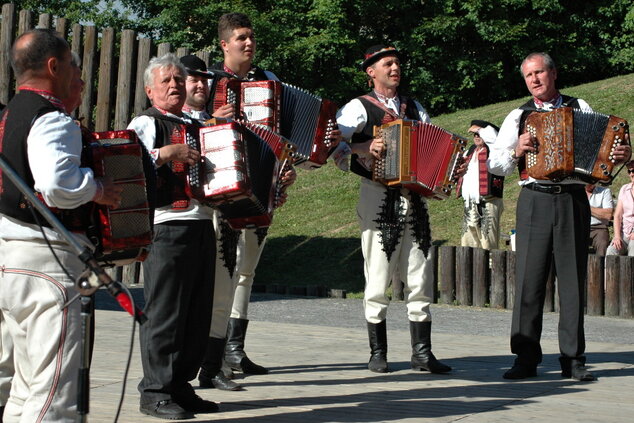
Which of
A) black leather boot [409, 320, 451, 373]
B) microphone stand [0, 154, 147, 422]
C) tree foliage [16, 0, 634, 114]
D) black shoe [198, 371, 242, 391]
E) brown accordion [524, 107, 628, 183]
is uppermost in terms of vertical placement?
tree foliage [16, 0, 634, 114]

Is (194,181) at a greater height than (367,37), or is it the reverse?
(367,37)

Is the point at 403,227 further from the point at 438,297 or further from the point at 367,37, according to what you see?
the point at 367,37

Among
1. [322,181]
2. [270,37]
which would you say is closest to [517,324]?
[322,181]

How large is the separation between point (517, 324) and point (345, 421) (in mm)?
2326

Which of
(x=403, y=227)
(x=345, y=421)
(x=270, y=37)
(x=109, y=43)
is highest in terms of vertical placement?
(x=270, y=37)

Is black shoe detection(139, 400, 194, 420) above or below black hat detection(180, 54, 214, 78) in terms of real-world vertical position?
below

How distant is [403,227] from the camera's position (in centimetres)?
790

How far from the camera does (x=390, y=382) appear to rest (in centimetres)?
736

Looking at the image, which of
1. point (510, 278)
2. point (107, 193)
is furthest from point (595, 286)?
point (107, 193)

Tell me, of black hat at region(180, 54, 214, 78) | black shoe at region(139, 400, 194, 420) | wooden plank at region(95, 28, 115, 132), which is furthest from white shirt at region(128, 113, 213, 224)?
wooden plank at region(95, 28, 115, 132)

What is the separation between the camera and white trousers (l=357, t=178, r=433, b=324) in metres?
7.88

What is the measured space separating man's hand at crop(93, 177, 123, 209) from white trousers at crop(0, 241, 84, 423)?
10.7 inches

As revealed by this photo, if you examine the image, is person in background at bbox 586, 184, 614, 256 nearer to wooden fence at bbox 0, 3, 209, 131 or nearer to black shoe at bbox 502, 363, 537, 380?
wooden fence at bbox 0, 3, 209, 131

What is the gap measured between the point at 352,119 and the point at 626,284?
5625 millimetres
